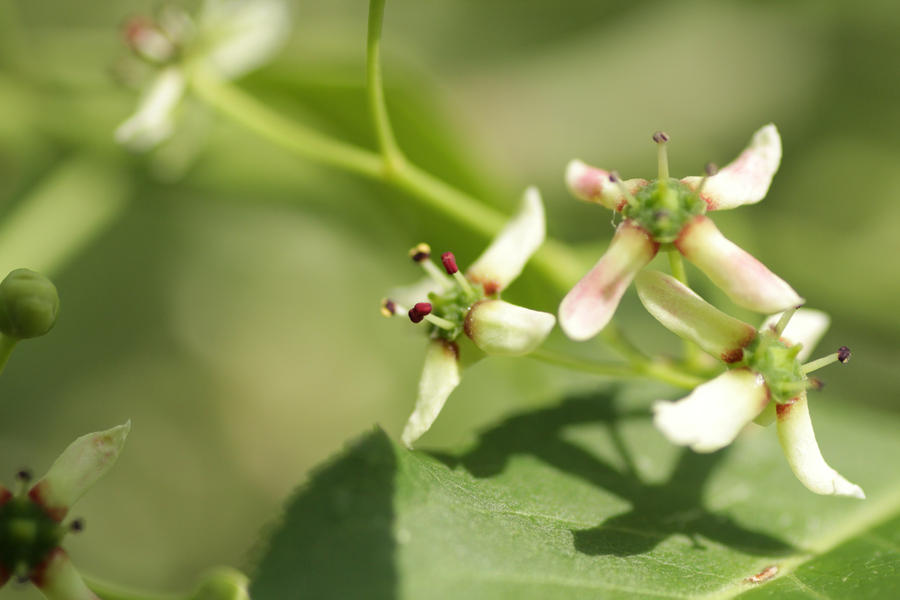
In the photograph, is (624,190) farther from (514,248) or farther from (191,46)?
(191,46)

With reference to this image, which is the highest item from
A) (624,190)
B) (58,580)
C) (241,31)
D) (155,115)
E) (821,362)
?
(241,31)

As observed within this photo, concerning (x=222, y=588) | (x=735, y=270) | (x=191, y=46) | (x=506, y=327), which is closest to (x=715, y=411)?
(x=735, y=270)

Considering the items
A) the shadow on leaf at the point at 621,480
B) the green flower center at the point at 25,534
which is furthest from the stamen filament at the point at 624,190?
the green flower center at the point at 25,534

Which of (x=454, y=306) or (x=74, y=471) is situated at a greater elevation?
(x=454, y=306)

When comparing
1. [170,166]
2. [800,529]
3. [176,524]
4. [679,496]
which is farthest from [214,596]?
[176,524]

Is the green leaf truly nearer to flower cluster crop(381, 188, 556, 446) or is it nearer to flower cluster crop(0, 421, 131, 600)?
Answer: flower cluster crop(381, 188, 556, 446)

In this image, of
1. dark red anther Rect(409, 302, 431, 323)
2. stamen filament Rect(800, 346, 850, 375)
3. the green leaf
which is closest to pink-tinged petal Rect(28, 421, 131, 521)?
the green leaf

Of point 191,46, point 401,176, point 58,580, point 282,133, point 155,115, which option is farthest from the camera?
point 191,46

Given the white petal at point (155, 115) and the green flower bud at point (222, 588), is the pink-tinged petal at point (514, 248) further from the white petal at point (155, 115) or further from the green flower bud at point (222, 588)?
the white petal at point (155, 115)

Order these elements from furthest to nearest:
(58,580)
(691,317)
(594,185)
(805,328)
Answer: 1. (805,328)
2. (594,185)
3. (691,317)
4. (58,580)
